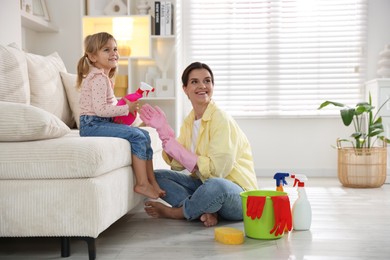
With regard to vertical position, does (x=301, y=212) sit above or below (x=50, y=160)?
below

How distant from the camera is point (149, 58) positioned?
390 centimetres

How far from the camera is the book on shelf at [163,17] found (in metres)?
3.84

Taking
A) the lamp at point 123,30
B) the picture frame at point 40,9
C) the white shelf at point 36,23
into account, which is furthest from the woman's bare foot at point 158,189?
the picture frame at point 40,9

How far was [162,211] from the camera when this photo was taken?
2445 mm

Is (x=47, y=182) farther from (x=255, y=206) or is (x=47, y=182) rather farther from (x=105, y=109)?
(x=255, y=206)

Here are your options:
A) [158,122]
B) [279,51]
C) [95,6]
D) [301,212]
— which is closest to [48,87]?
[158,122]

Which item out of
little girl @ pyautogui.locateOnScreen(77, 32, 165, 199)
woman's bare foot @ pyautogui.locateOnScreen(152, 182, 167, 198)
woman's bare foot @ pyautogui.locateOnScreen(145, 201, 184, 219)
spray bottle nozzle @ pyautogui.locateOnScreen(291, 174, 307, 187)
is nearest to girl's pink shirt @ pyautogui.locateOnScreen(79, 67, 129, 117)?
little girl @ pyautogui.locateOnScreen(77, 32, 165, 199)

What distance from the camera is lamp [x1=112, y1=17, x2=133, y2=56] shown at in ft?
12.8

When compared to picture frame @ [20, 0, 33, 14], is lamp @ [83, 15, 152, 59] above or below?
below

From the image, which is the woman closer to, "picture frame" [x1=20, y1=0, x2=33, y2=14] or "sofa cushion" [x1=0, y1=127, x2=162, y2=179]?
"sofa cushion" [x1=0, y1=127, x2=162, y2=179]

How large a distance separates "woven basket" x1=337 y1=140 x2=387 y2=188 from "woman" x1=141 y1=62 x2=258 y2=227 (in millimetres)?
1497

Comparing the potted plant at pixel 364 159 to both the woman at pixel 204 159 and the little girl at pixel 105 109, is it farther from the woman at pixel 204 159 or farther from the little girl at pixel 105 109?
the little girl at pixel 105 109

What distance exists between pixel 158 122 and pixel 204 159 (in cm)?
27

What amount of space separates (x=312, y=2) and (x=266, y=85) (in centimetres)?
81
